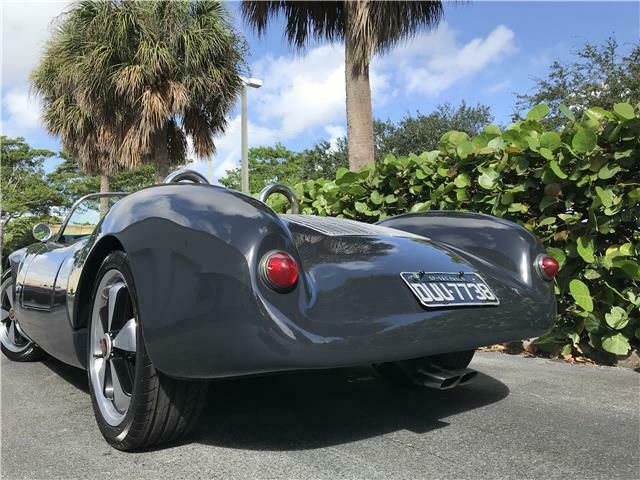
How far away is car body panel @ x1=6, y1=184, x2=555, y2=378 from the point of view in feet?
5.63

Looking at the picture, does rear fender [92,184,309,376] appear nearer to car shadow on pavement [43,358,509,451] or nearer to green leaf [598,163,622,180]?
car shadow on pavement [43,358,509,451]

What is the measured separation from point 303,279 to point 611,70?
69.7ft

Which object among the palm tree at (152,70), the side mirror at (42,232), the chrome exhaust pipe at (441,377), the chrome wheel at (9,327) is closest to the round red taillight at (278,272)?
the chrome exhaust pipe at (441,377)

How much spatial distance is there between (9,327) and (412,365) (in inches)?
118

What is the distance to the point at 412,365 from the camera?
106 inches

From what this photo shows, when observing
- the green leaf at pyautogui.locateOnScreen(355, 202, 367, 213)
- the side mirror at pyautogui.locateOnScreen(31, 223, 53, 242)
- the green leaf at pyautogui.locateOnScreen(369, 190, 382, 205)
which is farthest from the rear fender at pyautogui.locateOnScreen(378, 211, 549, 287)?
the side mirror at pyautogui.locateOnScreen(31, 223, 53, 242)

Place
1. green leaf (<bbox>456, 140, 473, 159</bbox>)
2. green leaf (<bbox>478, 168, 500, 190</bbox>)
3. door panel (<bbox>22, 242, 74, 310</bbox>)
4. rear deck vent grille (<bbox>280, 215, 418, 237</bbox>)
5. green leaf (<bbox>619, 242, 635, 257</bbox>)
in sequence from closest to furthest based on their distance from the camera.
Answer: rear deck vent grille (<bbox>280, 215, 418, 237</bbox>) < door panel (<bbox>22, 242, 74, 310</bbox>) < green leaf (<bbox>619, 242, 635, 257</bbox>) < green leaf (<bbox>478, 168, 500, 190</bbox>) < green leaf (<bbox>456, 140, 473, 159</bbox>)

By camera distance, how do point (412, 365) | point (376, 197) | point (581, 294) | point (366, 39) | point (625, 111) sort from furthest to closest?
point (366, 39)
point (376, 197)
point (581, 294)
point (625, 111)
point (412, 365)

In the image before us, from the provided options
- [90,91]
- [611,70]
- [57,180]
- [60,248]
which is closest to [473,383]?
[60,248]

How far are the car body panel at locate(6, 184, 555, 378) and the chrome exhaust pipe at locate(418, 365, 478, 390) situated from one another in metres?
0.32

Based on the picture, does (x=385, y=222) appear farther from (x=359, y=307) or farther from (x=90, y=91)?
(x=90, y=91)

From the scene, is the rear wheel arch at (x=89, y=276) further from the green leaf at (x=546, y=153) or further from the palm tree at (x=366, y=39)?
the palm tree at (x=366, y=39)

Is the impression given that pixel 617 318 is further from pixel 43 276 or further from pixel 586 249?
pixel 43 276

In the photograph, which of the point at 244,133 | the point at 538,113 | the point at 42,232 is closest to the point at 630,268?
the point at 538,113
